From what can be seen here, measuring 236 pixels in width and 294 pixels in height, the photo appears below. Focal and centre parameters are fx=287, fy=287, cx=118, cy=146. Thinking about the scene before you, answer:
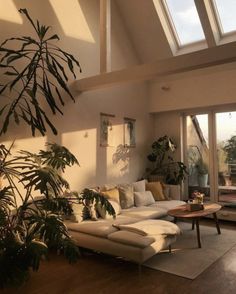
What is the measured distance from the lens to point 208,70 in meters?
6.12

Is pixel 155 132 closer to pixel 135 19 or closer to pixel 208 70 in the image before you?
pixel 208 70

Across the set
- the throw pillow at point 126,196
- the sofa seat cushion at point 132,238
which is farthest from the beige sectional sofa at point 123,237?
the throw pillow at point 126,196

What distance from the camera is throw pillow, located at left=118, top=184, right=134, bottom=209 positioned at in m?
5.18

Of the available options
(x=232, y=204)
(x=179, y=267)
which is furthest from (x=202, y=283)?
(x=232, y=204)

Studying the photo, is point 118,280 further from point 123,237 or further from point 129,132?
point 129,132

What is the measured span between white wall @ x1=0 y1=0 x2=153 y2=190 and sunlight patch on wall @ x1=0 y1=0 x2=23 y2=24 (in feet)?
0.05

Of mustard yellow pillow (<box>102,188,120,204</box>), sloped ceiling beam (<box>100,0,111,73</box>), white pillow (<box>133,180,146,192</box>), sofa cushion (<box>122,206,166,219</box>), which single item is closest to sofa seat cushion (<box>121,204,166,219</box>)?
sofa cushion (<box>122,206,166,219</box>)

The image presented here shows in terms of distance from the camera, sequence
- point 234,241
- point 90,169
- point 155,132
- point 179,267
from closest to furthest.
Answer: point 179,267
point 234,241
point 90,169
point 155,132

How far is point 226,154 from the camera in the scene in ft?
20.5

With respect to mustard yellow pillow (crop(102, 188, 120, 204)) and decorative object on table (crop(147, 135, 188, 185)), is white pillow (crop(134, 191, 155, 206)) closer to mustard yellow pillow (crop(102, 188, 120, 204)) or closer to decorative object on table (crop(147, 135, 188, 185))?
mustard yellow pillow (crop(102, 188, 120, 204))

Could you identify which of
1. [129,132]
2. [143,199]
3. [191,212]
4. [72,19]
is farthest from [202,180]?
[72,19]

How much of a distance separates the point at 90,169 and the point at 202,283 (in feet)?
9.62

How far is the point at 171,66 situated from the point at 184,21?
103 inches

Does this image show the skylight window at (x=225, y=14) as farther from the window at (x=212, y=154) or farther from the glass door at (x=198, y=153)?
the glass door at (x=198, y=153)
